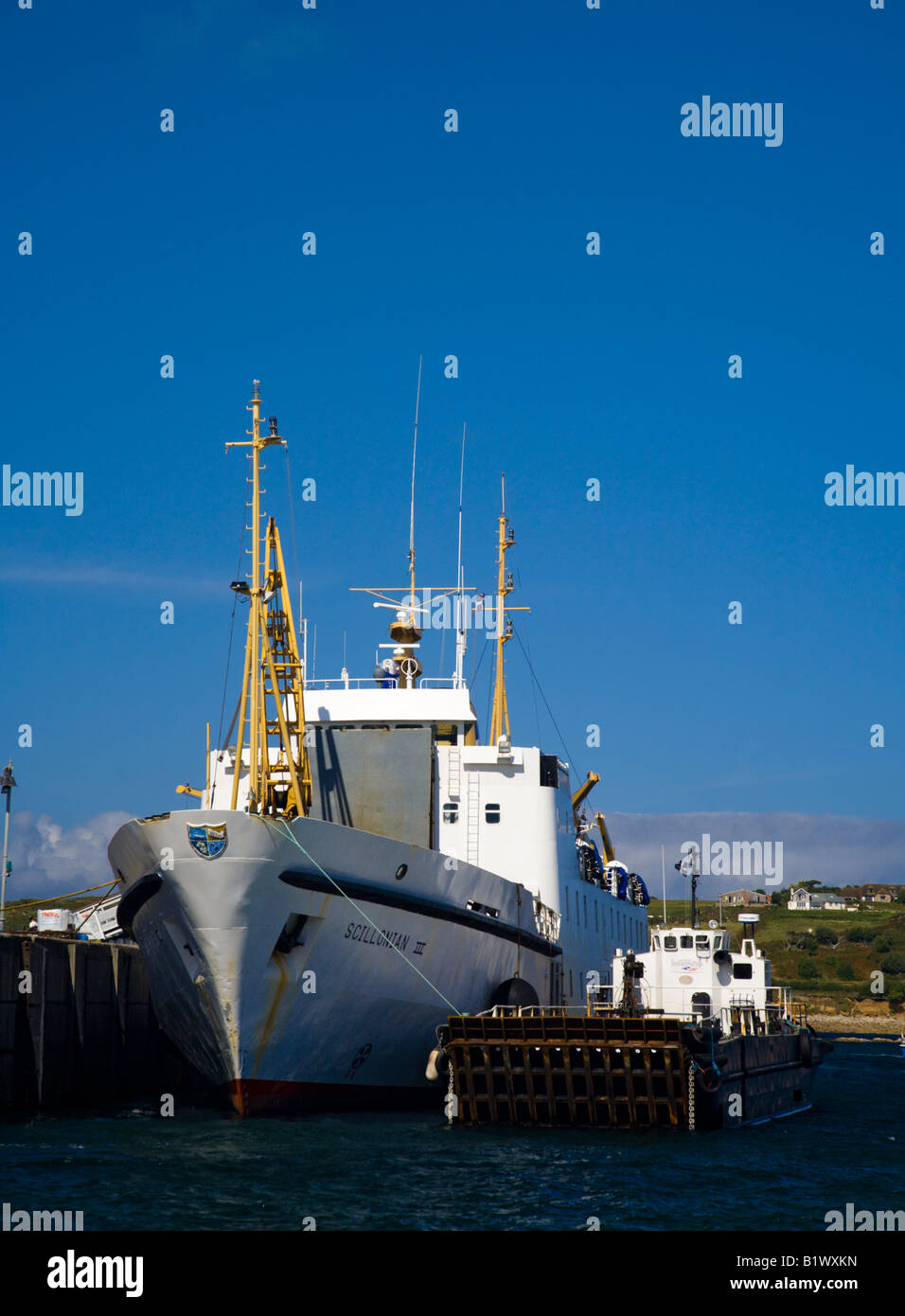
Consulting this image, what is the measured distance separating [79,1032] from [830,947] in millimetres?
103501

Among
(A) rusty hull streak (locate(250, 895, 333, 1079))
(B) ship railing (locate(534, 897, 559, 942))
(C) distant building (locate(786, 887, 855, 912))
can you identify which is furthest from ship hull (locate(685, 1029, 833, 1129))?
(C) distant building (locate(786, 887, 855, 912))

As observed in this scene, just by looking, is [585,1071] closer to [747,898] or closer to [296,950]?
[296,950]

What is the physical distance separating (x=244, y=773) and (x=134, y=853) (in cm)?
749

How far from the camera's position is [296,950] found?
2528 centimetres

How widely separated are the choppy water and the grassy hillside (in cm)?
7456

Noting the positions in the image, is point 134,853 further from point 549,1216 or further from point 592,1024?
point 549,1216

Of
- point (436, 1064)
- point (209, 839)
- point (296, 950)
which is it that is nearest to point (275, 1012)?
point (296, 950)

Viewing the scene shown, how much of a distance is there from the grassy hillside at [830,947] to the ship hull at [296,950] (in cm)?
7342

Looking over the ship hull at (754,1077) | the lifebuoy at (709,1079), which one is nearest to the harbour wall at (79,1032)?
the lifebuoy at (709,1079)

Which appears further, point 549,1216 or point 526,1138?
point 526,1138

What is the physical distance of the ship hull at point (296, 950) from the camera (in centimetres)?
2467

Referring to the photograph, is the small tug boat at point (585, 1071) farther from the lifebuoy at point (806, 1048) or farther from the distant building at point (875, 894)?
the distant building at point (875, 894)
